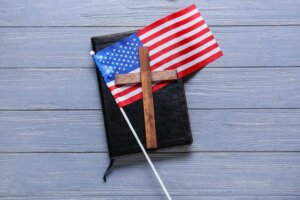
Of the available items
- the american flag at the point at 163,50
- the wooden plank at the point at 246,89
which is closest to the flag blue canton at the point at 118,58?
the american flag at the point at 163,50

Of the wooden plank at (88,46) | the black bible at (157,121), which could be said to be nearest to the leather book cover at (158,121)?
the black bible at (157,121)

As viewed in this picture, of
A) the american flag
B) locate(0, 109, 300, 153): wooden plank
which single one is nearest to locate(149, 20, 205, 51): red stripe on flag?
the american flag

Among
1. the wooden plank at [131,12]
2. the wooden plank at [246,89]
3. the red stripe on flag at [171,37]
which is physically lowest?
the wooden plank at [246,89]

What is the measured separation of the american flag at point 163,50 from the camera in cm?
81

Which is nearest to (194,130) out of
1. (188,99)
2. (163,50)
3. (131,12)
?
(188,99)

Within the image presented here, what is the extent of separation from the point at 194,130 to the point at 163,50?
18 cm

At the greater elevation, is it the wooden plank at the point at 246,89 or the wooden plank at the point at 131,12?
the wooden plank at the point at 131,12

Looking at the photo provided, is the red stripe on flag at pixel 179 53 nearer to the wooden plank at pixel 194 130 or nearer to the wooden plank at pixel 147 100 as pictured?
the wooden plank at pixel 147 100

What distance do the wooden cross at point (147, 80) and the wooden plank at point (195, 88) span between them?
6 centimetres

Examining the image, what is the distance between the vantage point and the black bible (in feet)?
2.61

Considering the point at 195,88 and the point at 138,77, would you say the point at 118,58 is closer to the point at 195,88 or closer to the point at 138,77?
the point at 138,77

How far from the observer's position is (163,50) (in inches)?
32.0

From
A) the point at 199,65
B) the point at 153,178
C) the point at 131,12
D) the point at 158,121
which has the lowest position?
the point at 153,178

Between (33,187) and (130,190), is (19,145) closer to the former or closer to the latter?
(33,187)
